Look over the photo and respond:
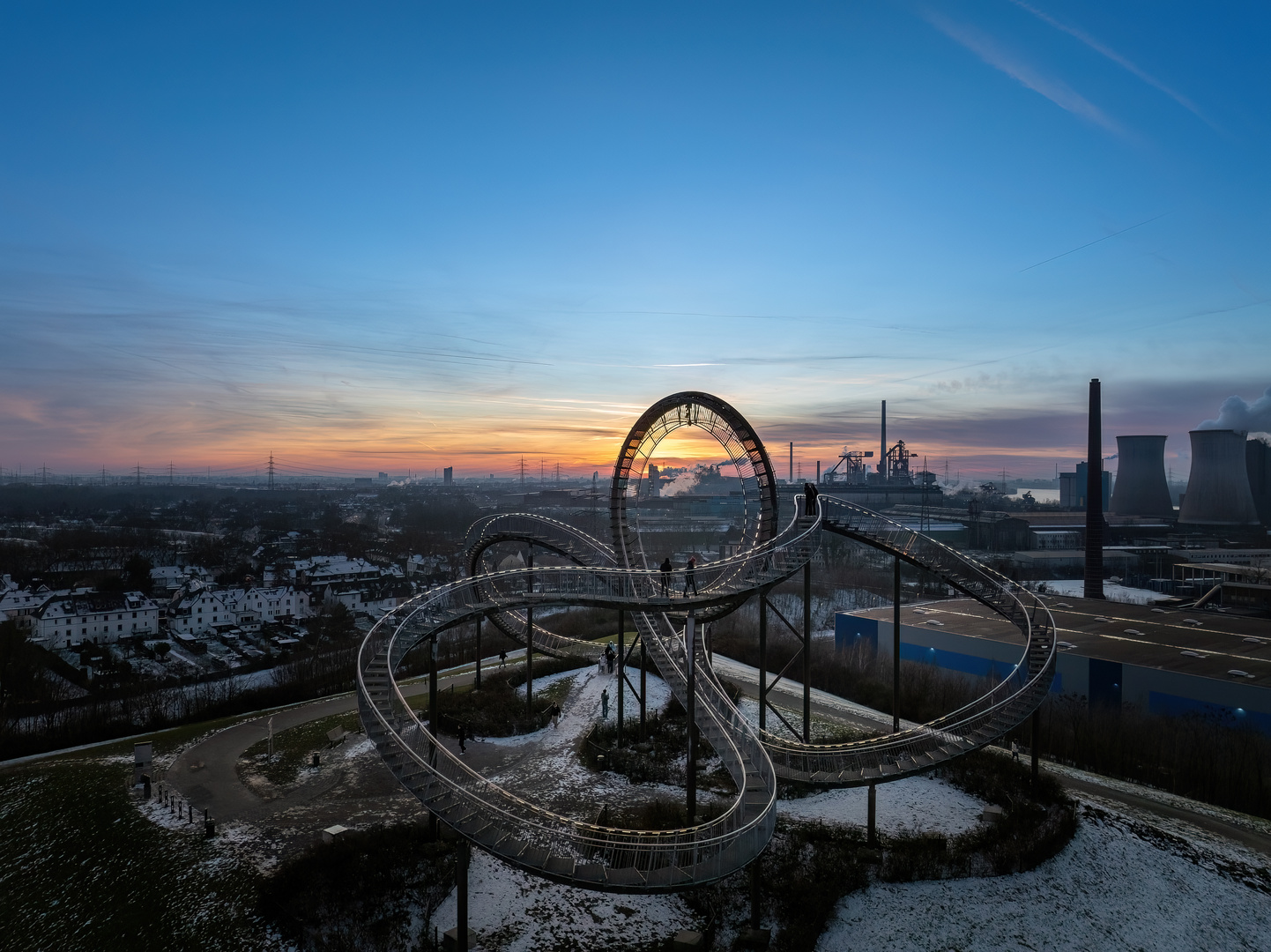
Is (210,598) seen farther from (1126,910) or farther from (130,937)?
(1126,910)

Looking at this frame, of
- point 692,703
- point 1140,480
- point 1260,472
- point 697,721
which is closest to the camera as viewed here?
point 692,703

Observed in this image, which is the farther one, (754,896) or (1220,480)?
(1220,480)

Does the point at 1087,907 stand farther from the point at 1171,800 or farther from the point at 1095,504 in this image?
the point at 1095,504

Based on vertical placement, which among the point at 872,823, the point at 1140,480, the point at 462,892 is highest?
the point at 1140,480

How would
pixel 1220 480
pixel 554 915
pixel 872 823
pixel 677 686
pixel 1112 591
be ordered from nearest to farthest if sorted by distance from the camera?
pixel 554 915 → pixel 872 823 → pixel 677 686 → pixel 1112 591 → pixel 1220 480

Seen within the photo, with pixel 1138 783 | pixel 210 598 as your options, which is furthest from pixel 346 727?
pixel 210 598

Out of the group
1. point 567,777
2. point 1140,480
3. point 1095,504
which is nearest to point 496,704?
point 567,777

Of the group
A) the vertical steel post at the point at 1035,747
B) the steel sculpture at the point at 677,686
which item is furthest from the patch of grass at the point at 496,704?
the vertical steel post at the point at 1035,747

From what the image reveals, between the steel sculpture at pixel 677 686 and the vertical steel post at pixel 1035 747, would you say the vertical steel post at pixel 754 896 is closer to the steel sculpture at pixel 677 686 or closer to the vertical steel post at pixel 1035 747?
the steel sculpture at pixel 677 686
